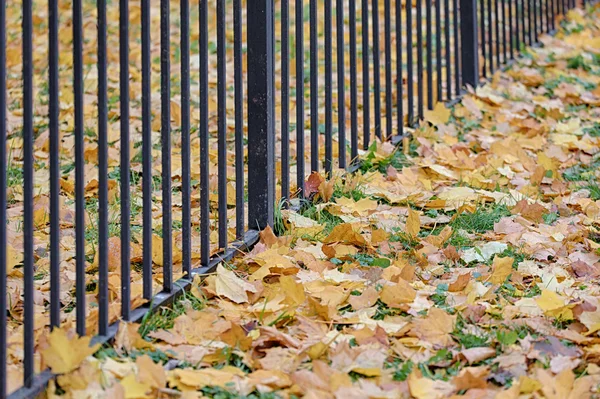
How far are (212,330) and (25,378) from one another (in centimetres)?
53

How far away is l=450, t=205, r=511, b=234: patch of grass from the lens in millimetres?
3387

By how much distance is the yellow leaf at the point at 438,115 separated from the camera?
15.2 feet

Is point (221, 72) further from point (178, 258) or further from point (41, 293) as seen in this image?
point (41, 293)

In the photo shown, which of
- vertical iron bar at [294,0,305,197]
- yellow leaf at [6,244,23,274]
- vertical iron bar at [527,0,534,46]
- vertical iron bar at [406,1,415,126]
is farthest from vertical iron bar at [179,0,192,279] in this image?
vertical iron bar at [527,0,534,46]

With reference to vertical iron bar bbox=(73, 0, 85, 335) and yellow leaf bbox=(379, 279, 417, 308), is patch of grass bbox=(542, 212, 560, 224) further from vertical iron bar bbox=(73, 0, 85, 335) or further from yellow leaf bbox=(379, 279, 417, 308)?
vertical iron bar bbox=(73, 0, 85, 335)

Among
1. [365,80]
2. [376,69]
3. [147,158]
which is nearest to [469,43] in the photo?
[376,69]

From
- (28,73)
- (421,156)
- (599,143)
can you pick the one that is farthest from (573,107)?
(28,73)

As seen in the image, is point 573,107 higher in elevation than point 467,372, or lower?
higher

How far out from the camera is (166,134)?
2.64 m

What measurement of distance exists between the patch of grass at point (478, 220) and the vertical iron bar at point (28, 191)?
169 cm

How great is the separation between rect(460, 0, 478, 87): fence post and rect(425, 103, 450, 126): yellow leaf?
30.1 inches

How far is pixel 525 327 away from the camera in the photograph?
2.54 m

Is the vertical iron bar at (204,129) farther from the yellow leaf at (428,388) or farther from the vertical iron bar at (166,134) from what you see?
the yellow leaf at (428,388)

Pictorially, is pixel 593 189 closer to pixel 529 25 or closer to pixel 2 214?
pixel 2 214
